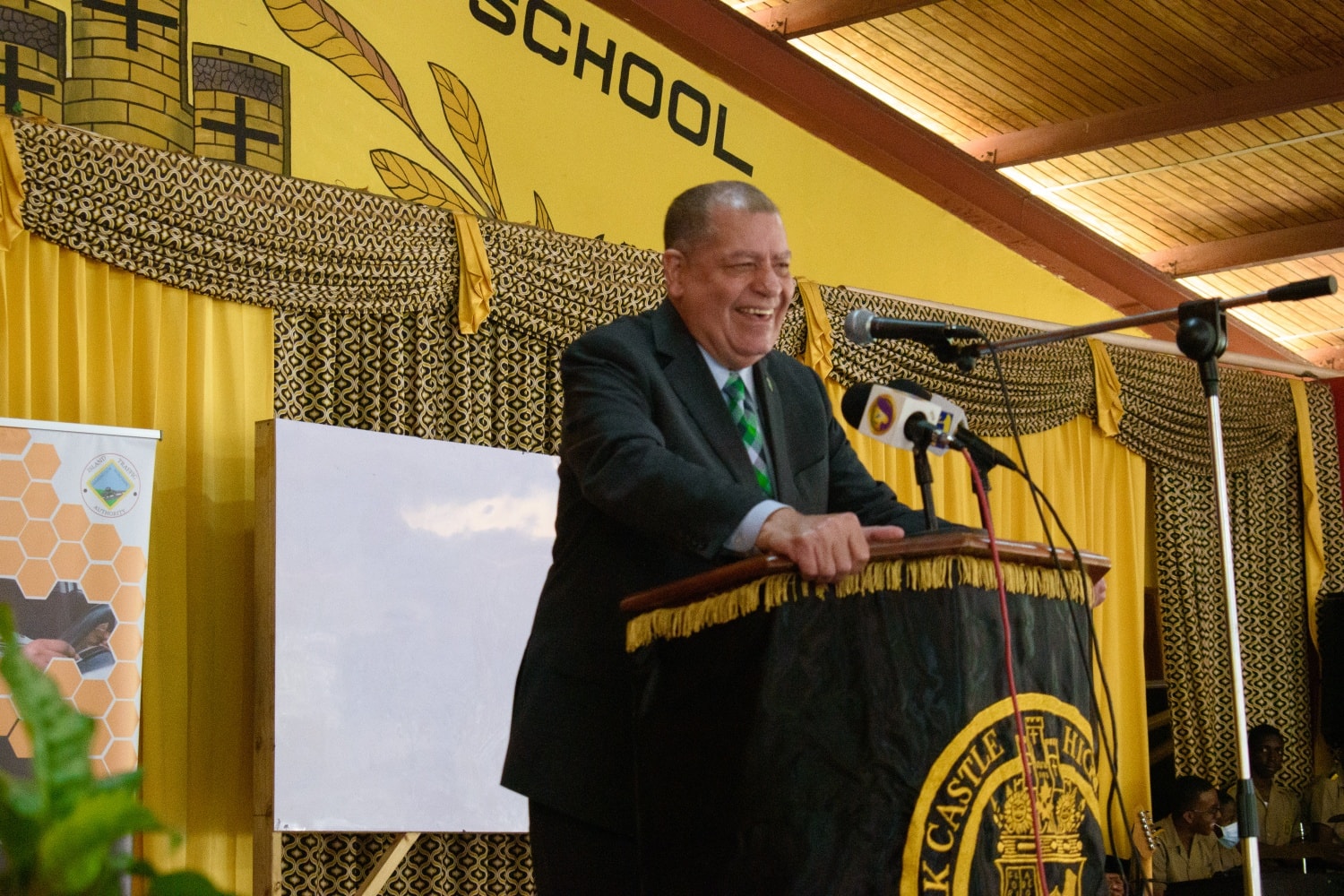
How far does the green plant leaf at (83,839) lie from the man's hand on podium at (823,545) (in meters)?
1.27

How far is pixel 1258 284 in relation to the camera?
9.37 metres

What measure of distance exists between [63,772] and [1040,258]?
8274 mm

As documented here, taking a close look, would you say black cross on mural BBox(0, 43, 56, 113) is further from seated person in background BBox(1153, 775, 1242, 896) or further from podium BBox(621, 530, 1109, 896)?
seated person in background BBox(1153, 775, 1242, 896)

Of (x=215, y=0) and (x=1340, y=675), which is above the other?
(x=215, y=0)

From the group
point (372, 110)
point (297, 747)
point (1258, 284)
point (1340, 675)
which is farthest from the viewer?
point (1258, 284)

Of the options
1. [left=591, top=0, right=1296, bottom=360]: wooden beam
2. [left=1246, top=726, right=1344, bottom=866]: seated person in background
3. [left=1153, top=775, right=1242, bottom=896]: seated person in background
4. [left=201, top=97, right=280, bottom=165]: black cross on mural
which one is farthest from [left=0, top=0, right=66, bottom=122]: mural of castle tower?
[left=1246, top=726, right=1344, bottom=866]: seated person in background

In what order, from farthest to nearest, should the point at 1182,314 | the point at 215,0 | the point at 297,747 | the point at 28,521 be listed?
the point at 215,0 < the point at 297,747 < the point at 28,521 < the point at 1182,314

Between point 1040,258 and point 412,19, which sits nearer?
point 412,19

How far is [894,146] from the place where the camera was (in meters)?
7.88

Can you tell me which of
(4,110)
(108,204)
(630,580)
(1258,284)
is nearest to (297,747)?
(108,204)

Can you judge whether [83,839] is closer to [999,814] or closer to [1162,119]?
[999,814]

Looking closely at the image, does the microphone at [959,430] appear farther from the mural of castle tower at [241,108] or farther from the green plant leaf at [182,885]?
the mural of castle tower at [241,108]

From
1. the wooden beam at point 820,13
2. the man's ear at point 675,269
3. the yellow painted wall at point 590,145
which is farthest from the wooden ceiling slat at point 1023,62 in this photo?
the man's ear at point 675,269

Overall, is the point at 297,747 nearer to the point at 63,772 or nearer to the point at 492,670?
the point at 492,670
